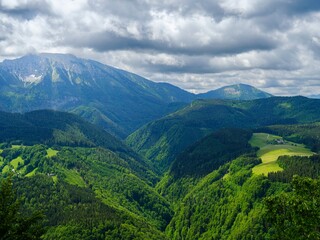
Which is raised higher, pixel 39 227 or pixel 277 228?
pixel 277 228

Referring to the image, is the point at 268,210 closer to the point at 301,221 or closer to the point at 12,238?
the point at 301,221

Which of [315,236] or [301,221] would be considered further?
[301,221]

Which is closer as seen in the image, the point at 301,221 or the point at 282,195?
the point at 301,221

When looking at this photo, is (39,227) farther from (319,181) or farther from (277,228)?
(319,181)

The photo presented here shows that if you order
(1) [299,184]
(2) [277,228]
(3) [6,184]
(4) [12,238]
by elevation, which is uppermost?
Answer: (1) [299,184]

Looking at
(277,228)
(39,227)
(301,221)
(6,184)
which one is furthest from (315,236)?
(6,184)

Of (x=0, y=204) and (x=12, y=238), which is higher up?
(x=0, y=204)

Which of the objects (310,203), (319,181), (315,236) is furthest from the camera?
(319,181)

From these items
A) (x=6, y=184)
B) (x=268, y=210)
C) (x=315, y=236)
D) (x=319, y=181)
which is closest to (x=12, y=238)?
(x=6, y=184)

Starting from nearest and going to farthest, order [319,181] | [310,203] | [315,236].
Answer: [315,236] → [310,203] → [319,181]
